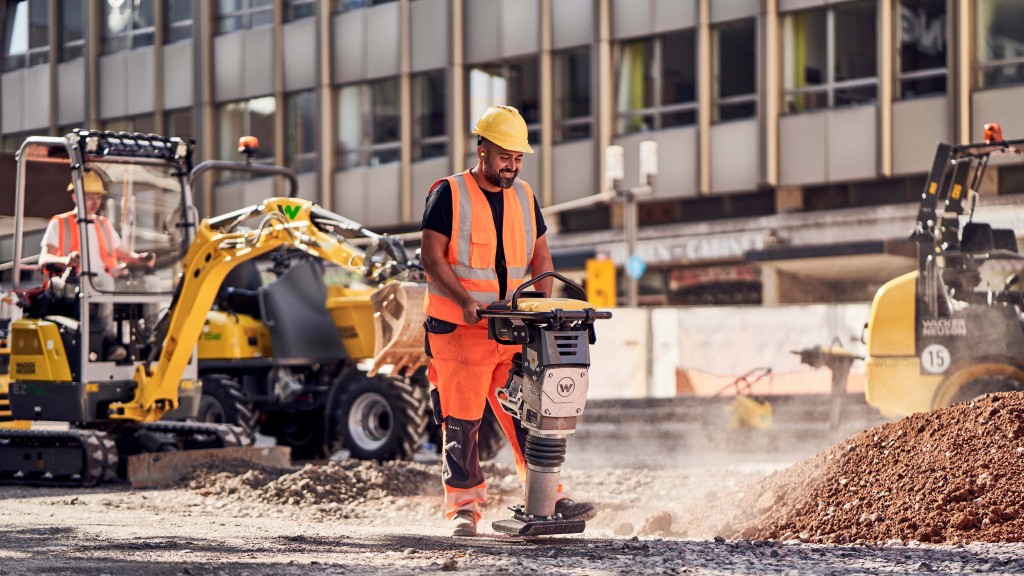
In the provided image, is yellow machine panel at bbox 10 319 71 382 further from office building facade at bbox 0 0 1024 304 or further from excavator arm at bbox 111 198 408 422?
office building facade at bbox 0 0 1024 304

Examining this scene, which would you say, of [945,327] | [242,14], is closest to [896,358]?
[945,327]

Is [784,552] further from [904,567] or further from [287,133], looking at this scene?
[287,133]

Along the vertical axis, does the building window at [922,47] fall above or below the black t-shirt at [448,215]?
above

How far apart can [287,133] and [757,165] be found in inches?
533

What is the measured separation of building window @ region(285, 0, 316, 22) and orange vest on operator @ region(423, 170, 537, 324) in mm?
30366

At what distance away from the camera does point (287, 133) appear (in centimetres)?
3834

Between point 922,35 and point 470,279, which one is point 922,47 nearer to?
point 922,35

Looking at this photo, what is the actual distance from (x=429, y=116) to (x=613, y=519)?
86.4 ft

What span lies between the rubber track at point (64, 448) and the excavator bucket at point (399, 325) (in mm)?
2484

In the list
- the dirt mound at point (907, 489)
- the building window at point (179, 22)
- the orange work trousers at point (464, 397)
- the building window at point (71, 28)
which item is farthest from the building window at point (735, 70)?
the orange work trousers at point (464, 397)

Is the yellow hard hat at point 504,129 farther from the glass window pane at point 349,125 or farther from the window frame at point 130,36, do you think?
the window frame at point 130,36

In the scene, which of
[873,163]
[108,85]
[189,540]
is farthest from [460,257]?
[108,85]

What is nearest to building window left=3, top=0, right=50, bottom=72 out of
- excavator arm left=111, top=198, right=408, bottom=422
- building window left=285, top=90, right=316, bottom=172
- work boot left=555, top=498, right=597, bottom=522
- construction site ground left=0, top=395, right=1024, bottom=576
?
building window left=285, top=90, right=316, bottom=172

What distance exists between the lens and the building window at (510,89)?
3384 cm
